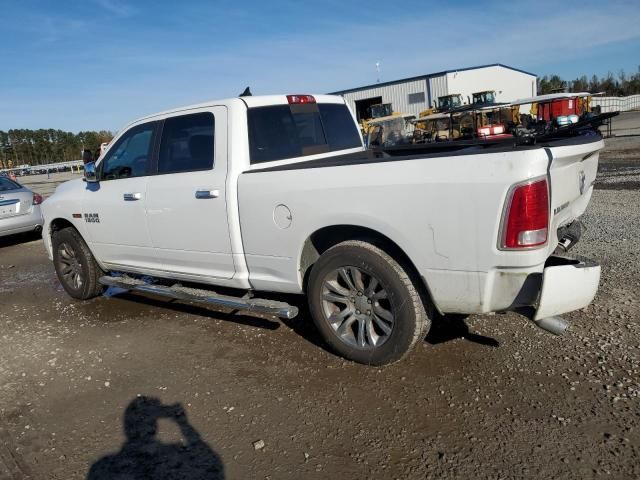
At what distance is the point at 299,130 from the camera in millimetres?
4727

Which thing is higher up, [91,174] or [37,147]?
[37,147]

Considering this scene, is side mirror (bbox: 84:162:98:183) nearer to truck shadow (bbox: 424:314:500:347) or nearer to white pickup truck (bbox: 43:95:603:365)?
white pickup truck (bbox: 43:95:603:365)

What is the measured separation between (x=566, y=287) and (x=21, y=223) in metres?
10.1

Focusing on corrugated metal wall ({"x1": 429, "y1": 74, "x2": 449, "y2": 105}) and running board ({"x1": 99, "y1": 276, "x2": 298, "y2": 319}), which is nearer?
running board ({"x1": 99, "y1": 276, "x2": 298, "y2": 319})

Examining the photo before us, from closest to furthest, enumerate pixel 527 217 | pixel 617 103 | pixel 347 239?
1. pixel 527 217
2. pixel 347 239
3. pixel 617 103

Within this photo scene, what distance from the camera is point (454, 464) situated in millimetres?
2637

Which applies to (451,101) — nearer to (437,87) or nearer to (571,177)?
(437,87)

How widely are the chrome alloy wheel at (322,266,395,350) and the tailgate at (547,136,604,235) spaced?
120cm

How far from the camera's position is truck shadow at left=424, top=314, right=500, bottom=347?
3995 mm

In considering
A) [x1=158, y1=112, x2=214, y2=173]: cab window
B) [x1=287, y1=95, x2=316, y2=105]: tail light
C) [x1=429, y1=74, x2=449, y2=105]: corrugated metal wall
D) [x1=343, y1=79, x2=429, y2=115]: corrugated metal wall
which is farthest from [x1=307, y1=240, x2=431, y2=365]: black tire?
[x1=429, y1=74, x2=449, y2=105]: corrugated metal wall

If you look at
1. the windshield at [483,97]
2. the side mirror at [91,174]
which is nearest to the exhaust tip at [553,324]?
the side mirror at [91,174]

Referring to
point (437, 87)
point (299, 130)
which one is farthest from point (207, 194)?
point (437, 87)

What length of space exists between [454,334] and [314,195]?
167cm

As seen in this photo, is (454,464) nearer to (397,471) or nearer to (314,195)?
(397,471)
